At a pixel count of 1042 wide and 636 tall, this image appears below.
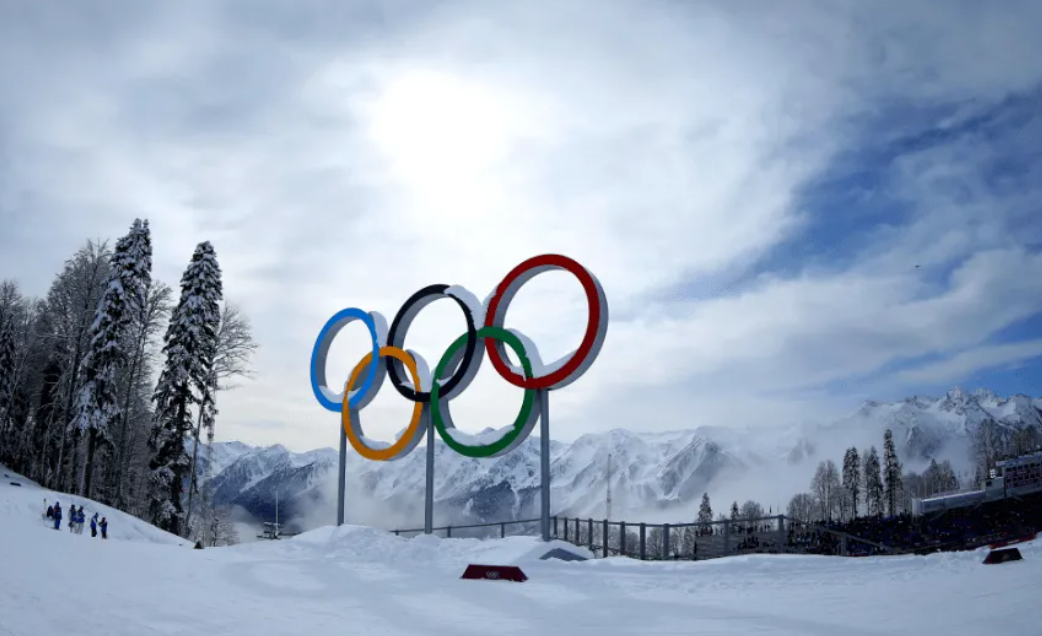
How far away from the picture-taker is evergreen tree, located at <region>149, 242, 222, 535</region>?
34031 millimetres

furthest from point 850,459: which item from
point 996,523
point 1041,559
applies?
point 1041,559

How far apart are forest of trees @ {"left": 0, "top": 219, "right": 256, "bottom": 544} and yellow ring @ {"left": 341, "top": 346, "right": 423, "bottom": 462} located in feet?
34.8

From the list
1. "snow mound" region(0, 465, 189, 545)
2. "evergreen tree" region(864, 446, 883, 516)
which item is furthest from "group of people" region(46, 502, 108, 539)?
"evergreen tree" region(864, 446, 883, 516)

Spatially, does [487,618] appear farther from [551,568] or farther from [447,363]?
[447,363]

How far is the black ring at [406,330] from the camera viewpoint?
24.9 metres

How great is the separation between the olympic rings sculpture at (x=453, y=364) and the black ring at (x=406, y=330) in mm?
32

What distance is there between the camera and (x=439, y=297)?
26984 mm

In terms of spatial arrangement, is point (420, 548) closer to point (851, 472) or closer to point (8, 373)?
point (8, 373)

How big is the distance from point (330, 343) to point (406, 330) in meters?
4.30

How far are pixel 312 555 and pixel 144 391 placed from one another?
3415 centimetres

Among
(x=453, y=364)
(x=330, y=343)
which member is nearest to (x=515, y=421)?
(x=453, y=364)

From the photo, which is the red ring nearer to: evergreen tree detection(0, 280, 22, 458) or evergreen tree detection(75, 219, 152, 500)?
evergreen tree detection(75, 219, 152, 500)

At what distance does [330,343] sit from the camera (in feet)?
100

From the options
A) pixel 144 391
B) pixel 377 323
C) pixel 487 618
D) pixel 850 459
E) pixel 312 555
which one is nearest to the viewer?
pixel 487 618
